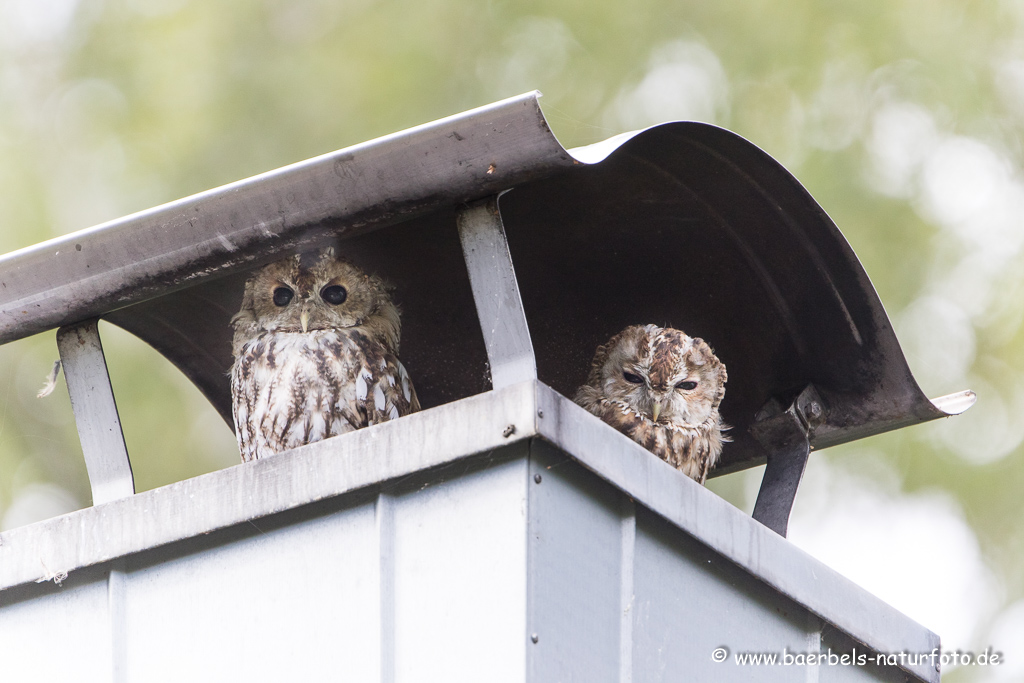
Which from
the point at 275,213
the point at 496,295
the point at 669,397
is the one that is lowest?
the point at 496,295

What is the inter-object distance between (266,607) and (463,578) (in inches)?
15.7

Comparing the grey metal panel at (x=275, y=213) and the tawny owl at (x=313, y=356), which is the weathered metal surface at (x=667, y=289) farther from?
the grey metal panel at (x=275, y=213)

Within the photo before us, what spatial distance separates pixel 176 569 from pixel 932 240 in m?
5.02

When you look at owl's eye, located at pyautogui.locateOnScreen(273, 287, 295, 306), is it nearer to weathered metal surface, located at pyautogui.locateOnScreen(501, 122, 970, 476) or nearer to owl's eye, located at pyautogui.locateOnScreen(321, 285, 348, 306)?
owl's eye, located at pyautogui.locateOnScreen(321, 285, 348, 306)

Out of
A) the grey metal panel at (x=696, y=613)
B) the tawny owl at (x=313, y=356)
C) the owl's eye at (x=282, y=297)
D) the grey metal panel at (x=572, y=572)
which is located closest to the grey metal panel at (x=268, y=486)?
the grey metal panel at (x=572, y=572)

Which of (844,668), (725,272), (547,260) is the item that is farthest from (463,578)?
(725,272)

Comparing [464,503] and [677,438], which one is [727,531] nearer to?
[464,503]

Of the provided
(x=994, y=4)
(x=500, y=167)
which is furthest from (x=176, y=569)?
(x=994, y=4)

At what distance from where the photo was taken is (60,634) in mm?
2381

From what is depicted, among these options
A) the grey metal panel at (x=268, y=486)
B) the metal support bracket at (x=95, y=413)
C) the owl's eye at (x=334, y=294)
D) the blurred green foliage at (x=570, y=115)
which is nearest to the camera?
the grey metal panel at (x=268, y=486)

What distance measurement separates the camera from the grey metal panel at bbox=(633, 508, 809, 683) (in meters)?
2.16

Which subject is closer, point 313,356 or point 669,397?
point 313,356

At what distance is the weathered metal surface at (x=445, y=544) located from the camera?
197cm

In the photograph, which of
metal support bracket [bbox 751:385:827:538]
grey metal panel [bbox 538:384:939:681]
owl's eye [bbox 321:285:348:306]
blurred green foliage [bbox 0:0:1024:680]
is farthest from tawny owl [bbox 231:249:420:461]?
blurred green foliage [bbox 0:0:1024:680]
